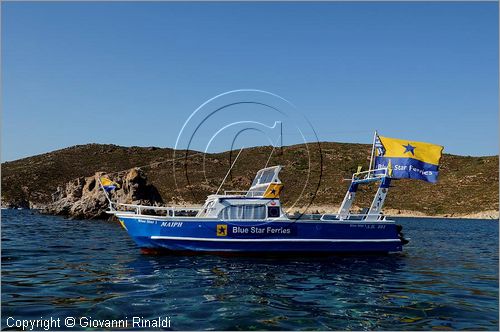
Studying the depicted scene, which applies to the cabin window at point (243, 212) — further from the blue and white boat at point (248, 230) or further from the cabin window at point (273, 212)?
the cabin window at point (273, 212)

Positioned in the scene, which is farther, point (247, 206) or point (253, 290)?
point (247, 206)

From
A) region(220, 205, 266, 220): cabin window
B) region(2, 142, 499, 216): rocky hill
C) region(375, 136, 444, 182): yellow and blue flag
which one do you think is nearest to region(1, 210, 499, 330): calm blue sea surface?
region(220, 205, 266, 220): cabin window

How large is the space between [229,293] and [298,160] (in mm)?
114335

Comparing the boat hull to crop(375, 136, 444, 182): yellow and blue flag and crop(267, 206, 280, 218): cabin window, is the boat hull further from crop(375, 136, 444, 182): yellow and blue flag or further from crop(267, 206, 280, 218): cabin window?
crop(375, 136, 444, 182): yellow and blue flag

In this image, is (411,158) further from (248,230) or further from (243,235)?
(243,235)

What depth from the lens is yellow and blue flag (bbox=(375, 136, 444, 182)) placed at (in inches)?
1084

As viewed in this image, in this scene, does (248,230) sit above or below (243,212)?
below

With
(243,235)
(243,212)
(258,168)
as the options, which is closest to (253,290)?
Answer: (243,235)

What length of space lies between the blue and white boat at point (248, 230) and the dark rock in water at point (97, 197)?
131 feet

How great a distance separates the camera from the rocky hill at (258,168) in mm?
100938

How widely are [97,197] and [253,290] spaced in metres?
57.2

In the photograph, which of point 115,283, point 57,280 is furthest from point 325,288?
point 57,280

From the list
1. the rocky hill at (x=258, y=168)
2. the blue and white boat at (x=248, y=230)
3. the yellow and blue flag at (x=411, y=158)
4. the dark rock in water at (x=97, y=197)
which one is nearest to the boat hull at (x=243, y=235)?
the blue and white boat at (x=248, y=230)

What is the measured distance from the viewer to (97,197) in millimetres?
67812
